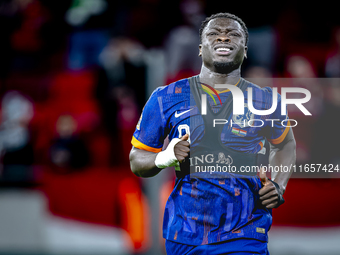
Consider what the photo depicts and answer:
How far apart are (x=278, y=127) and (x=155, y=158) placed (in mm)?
782

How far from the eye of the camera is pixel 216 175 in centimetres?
258

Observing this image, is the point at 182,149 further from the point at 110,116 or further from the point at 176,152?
the point at 110,116

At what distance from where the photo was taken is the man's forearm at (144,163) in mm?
2639

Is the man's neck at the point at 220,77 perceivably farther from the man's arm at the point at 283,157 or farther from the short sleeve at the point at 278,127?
the man's arm at the point at 283,157

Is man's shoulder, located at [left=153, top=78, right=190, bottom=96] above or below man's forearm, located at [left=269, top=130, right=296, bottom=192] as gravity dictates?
above

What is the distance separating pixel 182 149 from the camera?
2441mm

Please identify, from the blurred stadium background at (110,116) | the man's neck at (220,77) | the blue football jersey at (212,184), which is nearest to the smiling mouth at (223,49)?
the man's neck at (220,77)

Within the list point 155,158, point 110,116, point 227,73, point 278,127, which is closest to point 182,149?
point 155,158

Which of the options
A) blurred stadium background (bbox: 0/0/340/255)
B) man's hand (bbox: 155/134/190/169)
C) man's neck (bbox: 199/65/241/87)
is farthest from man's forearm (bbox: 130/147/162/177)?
blurred stadium background (bbox: 0/0/340/255)

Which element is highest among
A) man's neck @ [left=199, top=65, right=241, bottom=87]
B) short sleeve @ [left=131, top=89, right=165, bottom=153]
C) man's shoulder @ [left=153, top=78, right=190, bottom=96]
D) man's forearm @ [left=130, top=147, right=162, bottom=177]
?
man's neck @ [left=199, top=65, right=241, bottom=87]

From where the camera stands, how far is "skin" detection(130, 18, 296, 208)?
2576 mm

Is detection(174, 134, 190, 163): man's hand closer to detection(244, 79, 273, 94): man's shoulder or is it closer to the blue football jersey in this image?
the blue football jersey

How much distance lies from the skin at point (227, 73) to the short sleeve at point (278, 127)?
4 cm

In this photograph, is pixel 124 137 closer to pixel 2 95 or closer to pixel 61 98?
pixel 61 98
